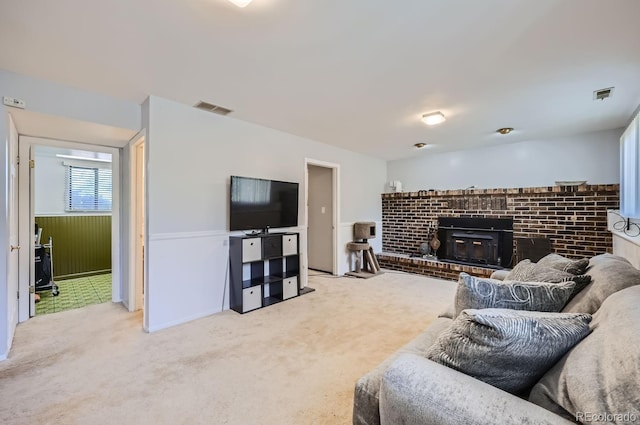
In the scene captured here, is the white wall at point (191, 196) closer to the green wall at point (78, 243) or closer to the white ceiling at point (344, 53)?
the white ceiling at point (344, 53)

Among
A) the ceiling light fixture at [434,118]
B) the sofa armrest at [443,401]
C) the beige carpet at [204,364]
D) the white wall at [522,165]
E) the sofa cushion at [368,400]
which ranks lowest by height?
the beige carpet at [204,364]

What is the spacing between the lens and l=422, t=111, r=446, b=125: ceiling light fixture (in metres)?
3.34

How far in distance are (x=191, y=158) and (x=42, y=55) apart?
132 centimetres

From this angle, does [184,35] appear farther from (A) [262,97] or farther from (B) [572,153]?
(B) [572,153]

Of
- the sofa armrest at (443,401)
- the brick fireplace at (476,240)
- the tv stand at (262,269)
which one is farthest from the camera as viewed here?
the brick fireplace at (476,240)

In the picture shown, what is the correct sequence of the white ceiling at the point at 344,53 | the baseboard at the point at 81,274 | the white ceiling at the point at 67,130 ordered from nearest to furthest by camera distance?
the white ceiling at the point at 344,53 < the white ceiling at the point at 67,130 < the baseboard at the point at 81,274

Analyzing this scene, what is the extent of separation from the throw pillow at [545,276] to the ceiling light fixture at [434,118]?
6.58ft

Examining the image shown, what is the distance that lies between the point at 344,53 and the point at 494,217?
400cm

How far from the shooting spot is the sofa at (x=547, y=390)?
688 mm

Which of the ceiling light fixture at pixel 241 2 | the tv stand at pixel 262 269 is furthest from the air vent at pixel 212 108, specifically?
the ceiling light fixture at pixel 241 2

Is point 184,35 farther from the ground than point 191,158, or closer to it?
farther from the ground

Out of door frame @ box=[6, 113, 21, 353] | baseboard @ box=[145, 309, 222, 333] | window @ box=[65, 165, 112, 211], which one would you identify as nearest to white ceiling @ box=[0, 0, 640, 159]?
door frame @ box=[6, 113, 21, 353]

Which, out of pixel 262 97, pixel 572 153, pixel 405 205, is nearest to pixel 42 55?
pixel 262 97

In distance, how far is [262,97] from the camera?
287cm
